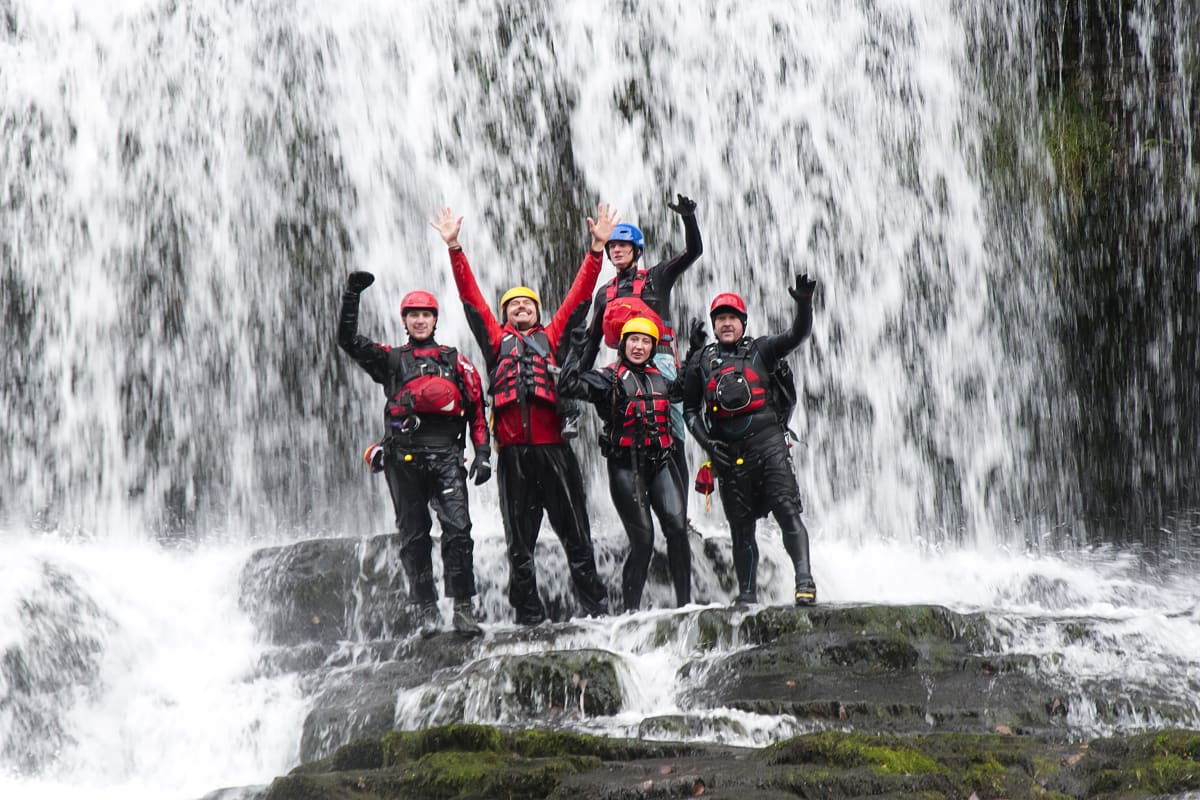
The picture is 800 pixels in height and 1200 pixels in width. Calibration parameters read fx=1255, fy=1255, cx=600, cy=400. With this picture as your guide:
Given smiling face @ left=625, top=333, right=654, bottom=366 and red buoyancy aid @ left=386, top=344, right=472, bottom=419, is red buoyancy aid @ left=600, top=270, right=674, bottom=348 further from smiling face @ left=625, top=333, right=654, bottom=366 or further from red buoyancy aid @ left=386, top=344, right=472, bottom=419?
red buoyancy aid @ left=386, top=344, right=472, bottom=419

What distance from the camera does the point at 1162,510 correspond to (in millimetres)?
13000

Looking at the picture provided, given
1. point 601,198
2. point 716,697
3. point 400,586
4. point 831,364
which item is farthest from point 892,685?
point 601,198

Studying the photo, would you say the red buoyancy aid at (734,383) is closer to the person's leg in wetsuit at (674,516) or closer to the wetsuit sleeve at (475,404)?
the person's leg in wetsuit at (674,516)

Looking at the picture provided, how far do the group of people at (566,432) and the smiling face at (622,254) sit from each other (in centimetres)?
34

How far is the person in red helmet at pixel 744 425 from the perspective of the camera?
7.71 metres

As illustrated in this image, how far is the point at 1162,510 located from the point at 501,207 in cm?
783

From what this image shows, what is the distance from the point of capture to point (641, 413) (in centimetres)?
781

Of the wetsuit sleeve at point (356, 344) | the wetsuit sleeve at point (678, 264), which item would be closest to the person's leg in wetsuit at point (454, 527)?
the wetsuit sleeve at point (356, 344)

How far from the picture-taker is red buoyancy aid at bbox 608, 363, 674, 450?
7.81m

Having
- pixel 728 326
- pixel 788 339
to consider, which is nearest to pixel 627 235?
pixel 728 326

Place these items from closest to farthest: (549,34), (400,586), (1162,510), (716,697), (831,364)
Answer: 1. (716,697)
2. (400,586)
3. (1162,510)
4. (831,364)
5. (549,34)

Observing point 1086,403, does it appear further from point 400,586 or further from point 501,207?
point 400,586

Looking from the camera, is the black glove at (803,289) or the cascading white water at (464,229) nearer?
the black glove at (803,289)

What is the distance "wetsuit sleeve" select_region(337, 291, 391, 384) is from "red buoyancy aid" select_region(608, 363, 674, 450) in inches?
58.0
